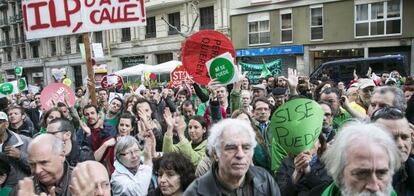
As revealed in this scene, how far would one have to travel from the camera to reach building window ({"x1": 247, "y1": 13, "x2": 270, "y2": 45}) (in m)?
24.5

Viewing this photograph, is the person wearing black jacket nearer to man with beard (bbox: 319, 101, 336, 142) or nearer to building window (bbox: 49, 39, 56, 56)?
man with beard (bbox: 319, 101, 336, 142)

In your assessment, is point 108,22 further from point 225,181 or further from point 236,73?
point 225,181

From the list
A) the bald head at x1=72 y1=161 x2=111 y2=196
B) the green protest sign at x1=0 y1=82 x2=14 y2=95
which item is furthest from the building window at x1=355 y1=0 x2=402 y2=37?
the bald head at x1=72 y1=161 x2=111 y2=196

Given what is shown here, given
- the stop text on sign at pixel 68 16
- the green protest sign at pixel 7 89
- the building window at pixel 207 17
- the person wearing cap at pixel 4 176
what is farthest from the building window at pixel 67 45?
the person wearing cap at pixel 4 176

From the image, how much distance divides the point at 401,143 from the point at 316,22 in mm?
21150

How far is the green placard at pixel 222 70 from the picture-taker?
521 cm

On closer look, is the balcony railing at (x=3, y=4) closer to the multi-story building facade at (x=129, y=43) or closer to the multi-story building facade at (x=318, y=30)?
the multi-story building facade at (x=129, y=43)

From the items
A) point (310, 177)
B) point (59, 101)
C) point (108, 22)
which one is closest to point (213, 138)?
point (310, 177)

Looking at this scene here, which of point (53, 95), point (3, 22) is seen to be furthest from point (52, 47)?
point (53, 95)

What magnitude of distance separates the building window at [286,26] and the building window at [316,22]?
1257 mm

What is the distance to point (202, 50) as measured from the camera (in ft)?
18.5

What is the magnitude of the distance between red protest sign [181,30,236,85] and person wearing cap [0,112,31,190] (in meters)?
2.25

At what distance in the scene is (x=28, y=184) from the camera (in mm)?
2104

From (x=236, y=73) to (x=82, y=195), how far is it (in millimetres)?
3429
